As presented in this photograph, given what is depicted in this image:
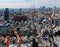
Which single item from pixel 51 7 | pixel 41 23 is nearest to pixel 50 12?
pixel 51 7

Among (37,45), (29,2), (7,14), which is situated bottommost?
(37,45)

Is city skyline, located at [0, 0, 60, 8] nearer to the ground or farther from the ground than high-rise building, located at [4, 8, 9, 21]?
farther from the ground

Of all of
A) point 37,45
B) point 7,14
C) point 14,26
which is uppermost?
point 7,14

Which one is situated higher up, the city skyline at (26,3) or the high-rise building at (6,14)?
the city skyline at (26,3)

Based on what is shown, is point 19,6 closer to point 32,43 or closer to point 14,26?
point 14,26

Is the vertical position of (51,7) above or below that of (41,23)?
above

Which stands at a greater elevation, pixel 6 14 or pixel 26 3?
pixel 26 3

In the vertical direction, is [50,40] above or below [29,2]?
below

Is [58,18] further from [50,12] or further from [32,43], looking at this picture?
[32,43]

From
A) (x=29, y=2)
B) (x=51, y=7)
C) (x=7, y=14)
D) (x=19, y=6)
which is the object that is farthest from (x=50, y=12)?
(x=7, y=14)
